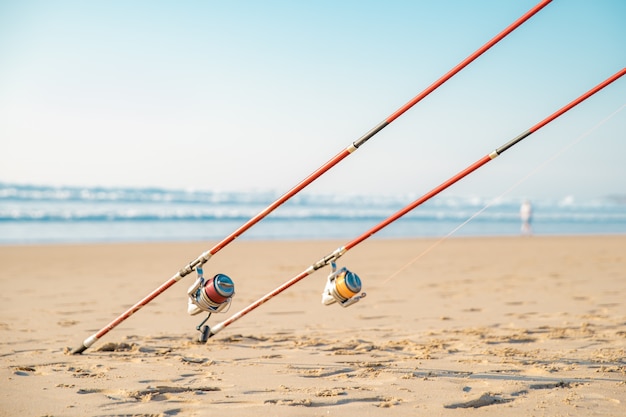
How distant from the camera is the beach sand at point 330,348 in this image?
9.78ft

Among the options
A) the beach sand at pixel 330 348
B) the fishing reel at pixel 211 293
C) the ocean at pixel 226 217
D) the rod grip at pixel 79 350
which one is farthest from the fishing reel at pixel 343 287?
the ocean at pixel 226 217

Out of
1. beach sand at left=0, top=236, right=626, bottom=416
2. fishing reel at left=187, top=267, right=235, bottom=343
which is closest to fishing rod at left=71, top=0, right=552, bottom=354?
fishing reel at left=187, top=267, right=235, bottom=343

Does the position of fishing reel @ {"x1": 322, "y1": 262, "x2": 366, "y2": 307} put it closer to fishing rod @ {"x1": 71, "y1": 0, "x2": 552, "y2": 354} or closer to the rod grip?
fishing rod @ {"x1": 71, "y1": 0, "x2": 552, "y2": 354}

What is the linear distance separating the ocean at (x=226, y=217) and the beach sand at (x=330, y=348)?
6.29 m

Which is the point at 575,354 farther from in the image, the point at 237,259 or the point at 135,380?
the point at 237,259

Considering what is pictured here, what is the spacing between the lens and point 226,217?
22656 mm

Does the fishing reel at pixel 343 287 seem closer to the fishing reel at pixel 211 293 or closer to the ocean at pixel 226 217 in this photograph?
the fishing reel at pixel 211 293

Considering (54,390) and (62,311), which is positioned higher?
(62,311)

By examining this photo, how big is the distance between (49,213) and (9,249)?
26.3ft

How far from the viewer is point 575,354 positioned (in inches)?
157

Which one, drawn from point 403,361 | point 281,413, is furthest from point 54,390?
point 403,361

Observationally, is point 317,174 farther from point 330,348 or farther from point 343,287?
point 330,348

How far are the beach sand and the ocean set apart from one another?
629cm

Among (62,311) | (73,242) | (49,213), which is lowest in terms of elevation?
(62,311)
